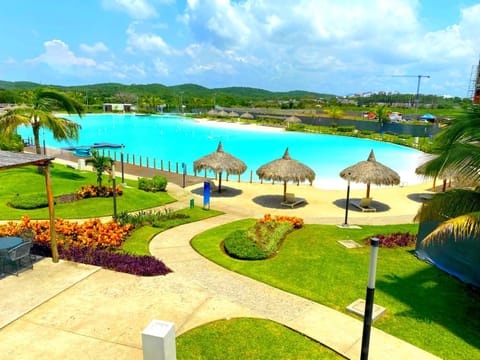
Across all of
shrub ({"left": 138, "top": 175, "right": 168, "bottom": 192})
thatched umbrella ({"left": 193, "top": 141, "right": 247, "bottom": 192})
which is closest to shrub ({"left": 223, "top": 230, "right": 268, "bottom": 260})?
thatched umbrella ({"left": 193, "top": 141, "right": 247, "bottom": 192})

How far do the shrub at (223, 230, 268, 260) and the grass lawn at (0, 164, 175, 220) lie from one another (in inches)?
248

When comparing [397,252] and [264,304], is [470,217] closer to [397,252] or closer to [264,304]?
[264,304]

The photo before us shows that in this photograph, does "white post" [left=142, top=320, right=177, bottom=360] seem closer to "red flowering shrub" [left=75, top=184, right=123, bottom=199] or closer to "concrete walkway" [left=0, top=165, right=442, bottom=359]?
Answer: "concrete walkway" [left=0, top=165, right=442, bottom=359]

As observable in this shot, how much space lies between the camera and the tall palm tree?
680 cm

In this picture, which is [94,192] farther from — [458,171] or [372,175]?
[458,171]

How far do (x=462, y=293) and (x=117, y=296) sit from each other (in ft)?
28.3

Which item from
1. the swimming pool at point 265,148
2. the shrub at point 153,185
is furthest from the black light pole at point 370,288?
the swimming pool at point 265,148

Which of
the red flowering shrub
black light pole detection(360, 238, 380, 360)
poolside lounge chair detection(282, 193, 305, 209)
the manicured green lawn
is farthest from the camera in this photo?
poolside lounge chair detection(282, 193, 305, 209)

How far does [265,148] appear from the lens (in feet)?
152

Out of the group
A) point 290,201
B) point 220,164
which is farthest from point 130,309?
point 220,164

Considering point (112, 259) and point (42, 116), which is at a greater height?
point (42, 116)

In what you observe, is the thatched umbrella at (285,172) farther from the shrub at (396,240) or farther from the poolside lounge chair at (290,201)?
the shrub at (396,240)

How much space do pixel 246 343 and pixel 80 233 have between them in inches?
300

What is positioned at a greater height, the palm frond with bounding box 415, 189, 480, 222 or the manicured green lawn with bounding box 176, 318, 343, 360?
the palm frond with bounding box 415, 189, 480, 222
